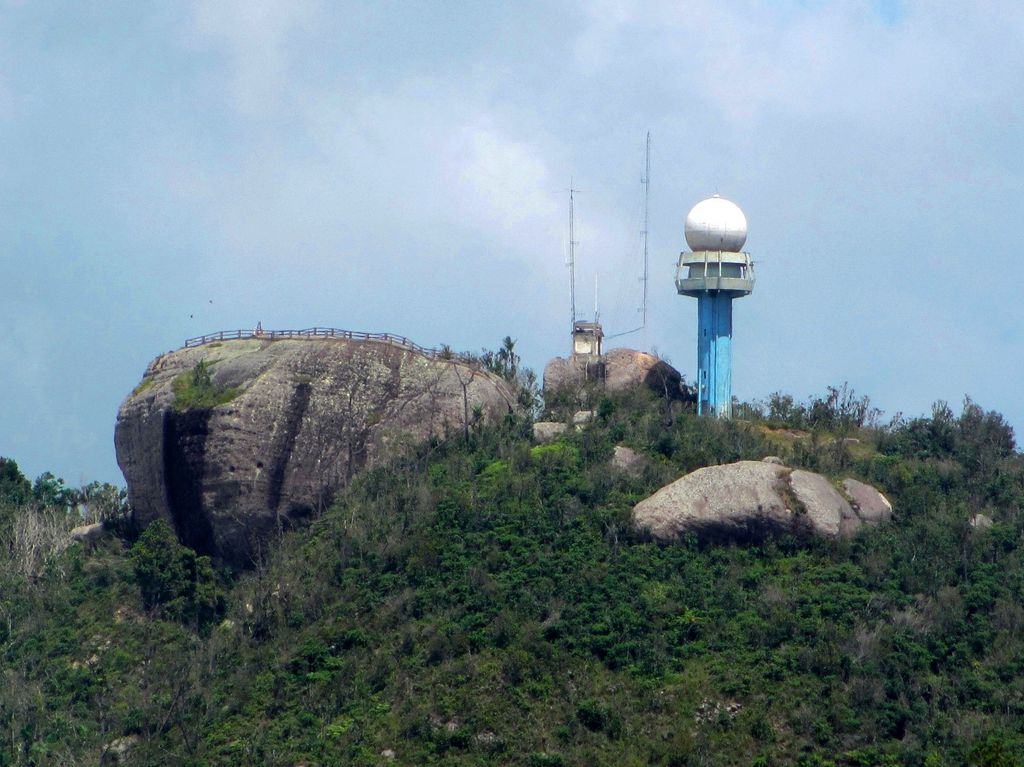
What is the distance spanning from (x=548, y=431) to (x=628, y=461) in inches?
167

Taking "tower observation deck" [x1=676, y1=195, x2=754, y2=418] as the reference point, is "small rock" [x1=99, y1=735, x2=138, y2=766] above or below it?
below

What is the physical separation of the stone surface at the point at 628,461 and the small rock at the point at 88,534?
59.8 ft

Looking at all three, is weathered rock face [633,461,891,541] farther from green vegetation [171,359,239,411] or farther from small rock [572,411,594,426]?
green vegetation [171,359,239,411]

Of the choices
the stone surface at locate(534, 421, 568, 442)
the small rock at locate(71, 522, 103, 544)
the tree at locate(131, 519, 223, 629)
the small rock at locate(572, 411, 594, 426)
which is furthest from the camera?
the small rock at locate(71, 522, 103, 544)

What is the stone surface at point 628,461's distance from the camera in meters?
61.1

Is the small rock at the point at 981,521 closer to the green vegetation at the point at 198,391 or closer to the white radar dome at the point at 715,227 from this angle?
the white radar dome at the point at 715,227

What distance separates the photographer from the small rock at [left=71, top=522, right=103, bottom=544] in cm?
6601

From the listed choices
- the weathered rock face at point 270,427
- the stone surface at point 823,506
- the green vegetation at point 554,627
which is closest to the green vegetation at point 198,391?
the weathered rock face at point 270,427

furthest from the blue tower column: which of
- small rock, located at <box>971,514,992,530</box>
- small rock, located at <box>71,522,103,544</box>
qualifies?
small rock, located at <box>71,522,103,544</box>

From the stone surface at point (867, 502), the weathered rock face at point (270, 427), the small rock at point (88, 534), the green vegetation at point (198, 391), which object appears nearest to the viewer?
the stone surface at point (867, 502)

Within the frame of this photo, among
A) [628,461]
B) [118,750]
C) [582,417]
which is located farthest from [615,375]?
[118,750]

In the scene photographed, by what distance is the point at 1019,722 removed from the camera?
4744 centimetres

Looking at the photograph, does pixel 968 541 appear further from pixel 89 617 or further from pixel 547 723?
pixel 89 617

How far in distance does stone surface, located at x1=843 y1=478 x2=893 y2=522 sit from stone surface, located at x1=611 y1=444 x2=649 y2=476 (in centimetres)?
649
